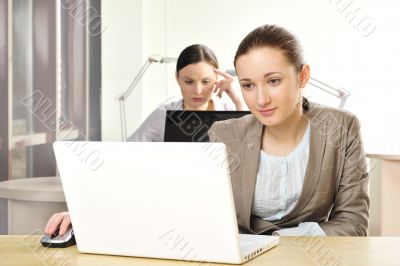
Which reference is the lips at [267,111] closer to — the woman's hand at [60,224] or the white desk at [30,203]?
the woman's hand at [60,224]

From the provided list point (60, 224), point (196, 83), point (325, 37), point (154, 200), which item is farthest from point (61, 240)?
point (325, 37)

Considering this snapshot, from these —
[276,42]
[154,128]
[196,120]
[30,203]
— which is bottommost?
[30,203]

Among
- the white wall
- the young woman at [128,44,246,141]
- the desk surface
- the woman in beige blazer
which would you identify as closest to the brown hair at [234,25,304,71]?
the woman in beige blazer

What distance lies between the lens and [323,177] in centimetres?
193

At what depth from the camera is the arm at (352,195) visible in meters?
1.87

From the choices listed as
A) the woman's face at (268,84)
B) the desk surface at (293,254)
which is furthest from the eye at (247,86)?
the desk surface at (293,254)

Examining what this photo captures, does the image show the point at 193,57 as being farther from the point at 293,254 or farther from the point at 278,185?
the point at 293,254

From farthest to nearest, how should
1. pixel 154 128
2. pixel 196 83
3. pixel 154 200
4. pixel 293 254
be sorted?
1. pixel 154 128
2. pixel 196 83
3. pixel 293 254
4. pixel 154 200

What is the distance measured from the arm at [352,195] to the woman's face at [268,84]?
21cm

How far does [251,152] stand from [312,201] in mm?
225

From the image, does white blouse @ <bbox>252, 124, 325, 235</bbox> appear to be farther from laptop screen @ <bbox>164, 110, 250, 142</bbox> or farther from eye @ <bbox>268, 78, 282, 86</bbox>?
laptop screen @ <bbox>164, 110, 250, 142</bbox>

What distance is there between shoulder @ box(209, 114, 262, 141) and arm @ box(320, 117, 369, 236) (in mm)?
265

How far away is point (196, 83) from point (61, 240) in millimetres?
2492

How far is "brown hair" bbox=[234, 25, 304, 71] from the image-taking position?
1.97 m
